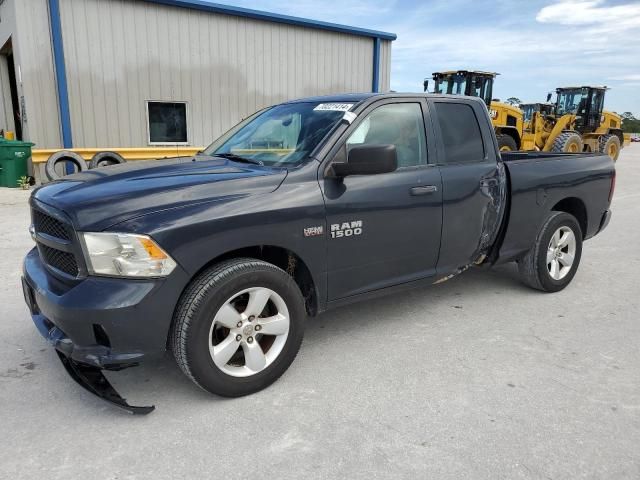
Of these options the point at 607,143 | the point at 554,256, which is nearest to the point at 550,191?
the point at 554,256

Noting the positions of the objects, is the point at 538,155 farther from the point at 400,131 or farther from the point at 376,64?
the point at 376,64

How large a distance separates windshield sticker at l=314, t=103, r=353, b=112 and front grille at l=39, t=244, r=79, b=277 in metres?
1.95

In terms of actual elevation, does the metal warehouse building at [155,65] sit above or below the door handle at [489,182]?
above

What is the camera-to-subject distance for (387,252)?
3.59m

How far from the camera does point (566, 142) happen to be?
17.6 metres

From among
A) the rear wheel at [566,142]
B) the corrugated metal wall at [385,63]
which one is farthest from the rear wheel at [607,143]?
the corrugated metal wall at [385,63]

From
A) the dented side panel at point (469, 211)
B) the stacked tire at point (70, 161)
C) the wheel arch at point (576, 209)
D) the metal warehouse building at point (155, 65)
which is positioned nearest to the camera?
the dented side panel at point (469, 211)

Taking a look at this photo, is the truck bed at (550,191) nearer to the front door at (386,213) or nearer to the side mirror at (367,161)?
the front door at (386,213)

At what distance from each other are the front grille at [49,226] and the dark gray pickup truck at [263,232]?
0.02 m

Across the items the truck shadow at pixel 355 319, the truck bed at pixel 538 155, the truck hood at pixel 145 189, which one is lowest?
the truck shadow at pixel 355 319

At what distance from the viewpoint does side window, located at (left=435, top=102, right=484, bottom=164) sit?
13.2 ft

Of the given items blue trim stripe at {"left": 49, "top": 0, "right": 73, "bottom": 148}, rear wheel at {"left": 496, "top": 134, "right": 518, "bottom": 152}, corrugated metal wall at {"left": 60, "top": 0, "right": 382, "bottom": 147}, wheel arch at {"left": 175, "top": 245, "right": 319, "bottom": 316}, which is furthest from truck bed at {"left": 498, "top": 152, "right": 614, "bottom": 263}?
rear wheel at {"left": 496, "top": 134, "right": 518, "bottom": 152}

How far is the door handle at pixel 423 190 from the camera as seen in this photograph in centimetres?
366

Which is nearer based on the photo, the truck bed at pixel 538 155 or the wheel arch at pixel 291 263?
the wheel arch at pixel 291 263
